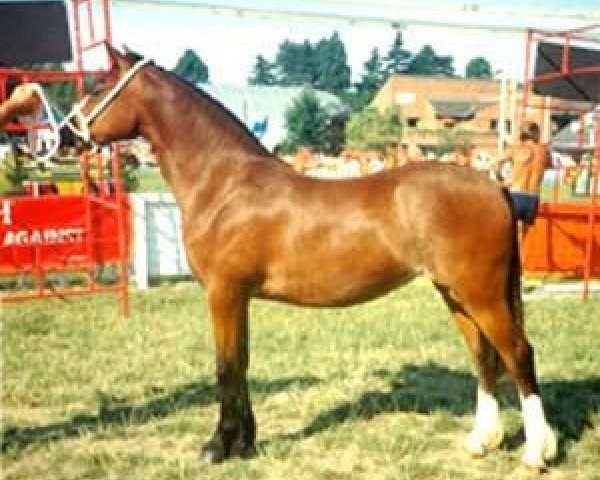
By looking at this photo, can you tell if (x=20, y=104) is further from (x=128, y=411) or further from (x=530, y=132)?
(x=530, y=132)

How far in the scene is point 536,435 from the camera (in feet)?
14.2

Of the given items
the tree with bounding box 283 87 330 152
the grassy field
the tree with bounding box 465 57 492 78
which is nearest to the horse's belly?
the grassy field

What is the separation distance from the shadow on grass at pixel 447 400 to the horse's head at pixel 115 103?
2207 millimetres

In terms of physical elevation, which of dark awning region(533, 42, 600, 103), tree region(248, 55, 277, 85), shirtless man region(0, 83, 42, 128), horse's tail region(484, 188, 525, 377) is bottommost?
horse's tail region(484, 188, 525, 377)

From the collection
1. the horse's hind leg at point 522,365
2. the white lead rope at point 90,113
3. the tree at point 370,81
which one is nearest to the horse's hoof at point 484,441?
the horse's hind leg at point 522,365

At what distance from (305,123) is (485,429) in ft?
213

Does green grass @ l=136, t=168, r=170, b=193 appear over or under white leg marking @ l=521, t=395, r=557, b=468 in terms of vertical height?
under

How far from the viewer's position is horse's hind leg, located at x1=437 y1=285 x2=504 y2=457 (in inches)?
181

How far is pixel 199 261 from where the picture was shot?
437 centimetres

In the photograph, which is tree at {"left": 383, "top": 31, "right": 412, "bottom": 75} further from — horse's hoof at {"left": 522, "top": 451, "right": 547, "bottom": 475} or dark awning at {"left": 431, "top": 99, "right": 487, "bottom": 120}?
horse's hoof at {"left": 522, "top": 451, "right": 547, "bottom": 475}

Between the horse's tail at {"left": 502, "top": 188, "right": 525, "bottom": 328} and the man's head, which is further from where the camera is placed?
the man's head

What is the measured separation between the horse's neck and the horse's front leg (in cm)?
64

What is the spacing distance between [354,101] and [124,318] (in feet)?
355

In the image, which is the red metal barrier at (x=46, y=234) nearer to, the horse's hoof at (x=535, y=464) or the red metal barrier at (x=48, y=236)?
the red metal barrier at (x=48, y=236)
